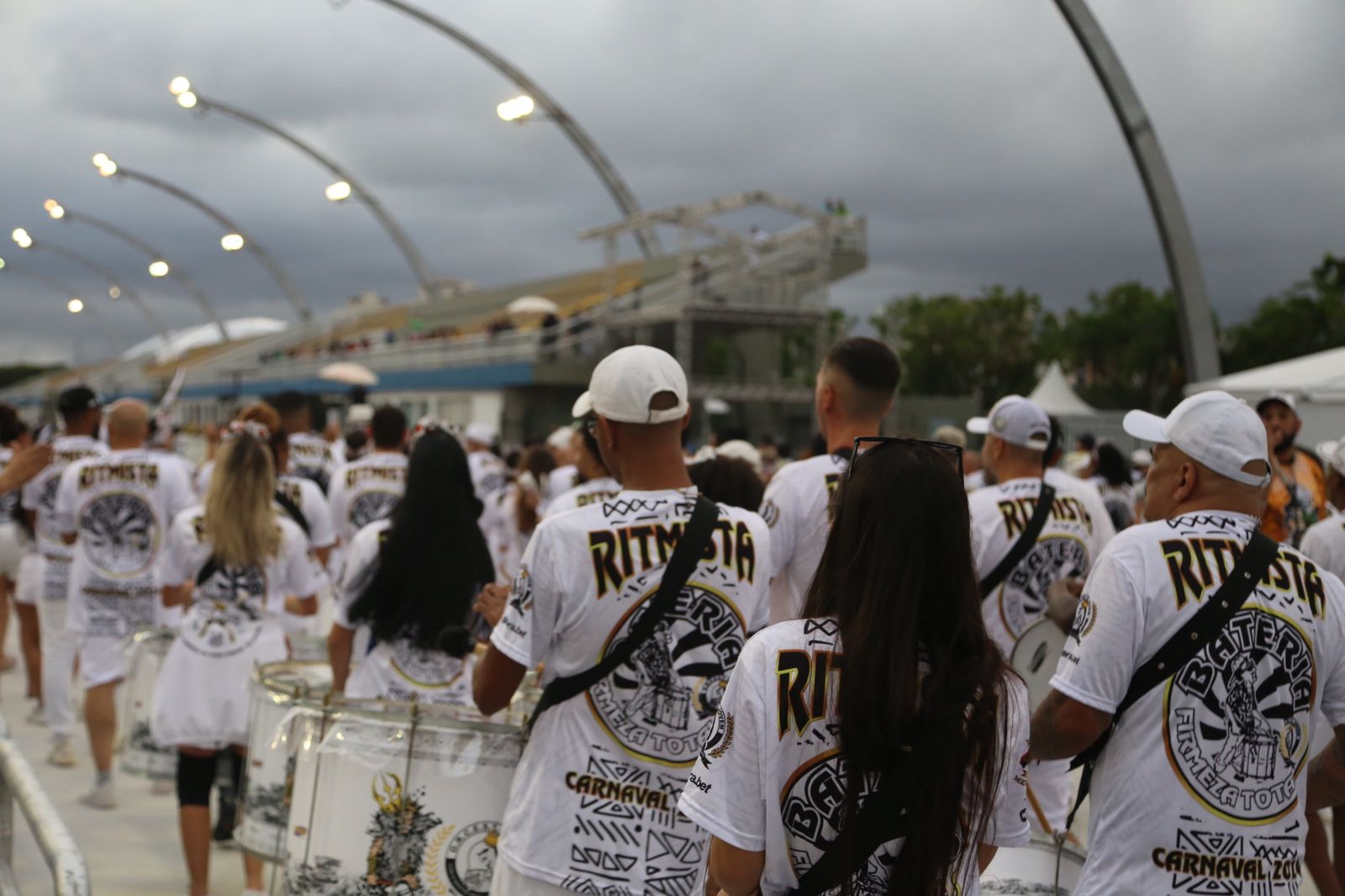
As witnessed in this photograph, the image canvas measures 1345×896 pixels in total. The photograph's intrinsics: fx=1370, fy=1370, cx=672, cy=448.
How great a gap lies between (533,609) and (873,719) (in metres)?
1.26

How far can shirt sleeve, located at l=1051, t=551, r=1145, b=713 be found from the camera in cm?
324

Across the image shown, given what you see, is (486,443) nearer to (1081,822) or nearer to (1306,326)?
(1081,822)

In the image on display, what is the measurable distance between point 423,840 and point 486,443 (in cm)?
1038

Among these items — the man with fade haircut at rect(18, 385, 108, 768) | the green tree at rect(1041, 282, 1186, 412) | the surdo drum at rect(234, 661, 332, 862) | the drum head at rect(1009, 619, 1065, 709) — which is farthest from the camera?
the green tree at rect(1041, 282, 1186, 412)

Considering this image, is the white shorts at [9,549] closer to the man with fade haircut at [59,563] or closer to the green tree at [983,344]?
the man with fade haircut at [59,563]

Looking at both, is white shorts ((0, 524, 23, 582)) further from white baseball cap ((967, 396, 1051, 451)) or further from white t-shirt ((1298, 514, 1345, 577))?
white t-shirt ((1298, 514, 1345, 577))

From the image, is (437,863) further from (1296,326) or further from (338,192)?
(1296,326)

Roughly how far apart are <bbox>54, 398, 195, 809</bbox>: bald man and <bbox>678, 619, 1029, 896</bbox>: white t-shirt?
622 centimetres

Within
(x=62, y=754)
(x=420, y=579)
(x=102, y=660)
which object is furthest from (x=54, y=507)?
(x=420, y=579)

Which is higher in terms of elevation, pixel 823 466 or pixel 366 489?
pixel 823 466

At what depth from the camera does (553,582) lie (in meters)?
3.37

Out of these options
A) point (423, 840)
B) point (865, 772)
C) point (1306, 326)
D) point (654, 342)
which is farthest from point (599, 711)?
point (1306, 326)

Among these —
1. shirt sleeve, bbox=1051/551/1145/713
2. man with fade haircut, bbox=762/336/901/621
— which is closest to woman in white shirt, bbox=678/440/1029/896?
shirt sleeve, bbox=1051/551/1145/713

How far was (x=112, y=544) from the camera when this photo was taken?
26.5 ft
